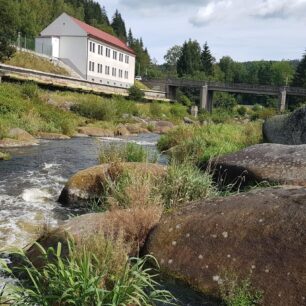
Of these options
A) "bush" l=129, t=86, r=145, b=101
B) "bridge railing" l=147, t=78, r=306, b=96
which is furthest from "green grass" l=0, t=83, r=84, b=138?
"bridge railing" l=147, t=78, r=306, b=96

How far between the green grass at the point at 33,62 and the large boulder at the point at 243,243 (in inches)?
1958

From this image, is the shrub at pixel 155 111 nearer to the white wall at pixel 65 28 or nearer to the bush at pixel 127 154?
the white wall at pixel 65 28

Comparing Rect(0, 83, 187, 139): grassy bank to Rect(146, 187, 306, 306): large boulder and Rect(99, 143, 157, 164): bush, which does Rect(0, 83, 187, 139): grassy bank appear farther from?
Rect(146, 187, 306, 306): large boulder

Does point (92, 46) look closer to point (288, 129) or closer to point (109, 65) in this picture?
point (109, 65)

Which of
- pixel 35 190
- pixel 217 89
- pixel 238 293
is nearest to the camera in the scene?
pixel 238 293

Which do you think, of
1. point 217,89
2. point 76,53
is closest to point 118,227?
point 76,53

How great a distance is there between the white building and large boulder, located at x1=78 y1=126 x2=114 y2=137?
1514 inches

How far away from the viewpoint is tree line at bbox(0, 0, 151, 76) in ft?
132

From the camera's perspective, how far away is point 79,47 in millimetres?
65812

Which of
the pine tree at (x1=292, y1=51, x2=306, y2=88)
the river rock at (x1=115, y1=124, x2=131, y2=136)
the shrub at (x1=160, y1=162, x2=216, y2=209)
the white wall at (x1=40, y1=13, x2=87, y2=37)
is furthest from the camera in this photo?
the pine tree at (x1=292, y1=51, x2=306, y2=88)

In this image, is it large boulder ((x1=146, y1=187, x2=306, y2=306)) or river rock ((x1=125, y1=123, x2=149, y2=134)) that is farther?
river rock ((x1=125, y1=123, x2=149, y2=134))

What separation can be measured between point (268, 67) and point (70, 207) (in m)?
145

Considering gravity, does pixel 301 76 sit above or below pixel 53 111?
above

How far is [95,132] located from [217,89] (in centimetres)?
5796
